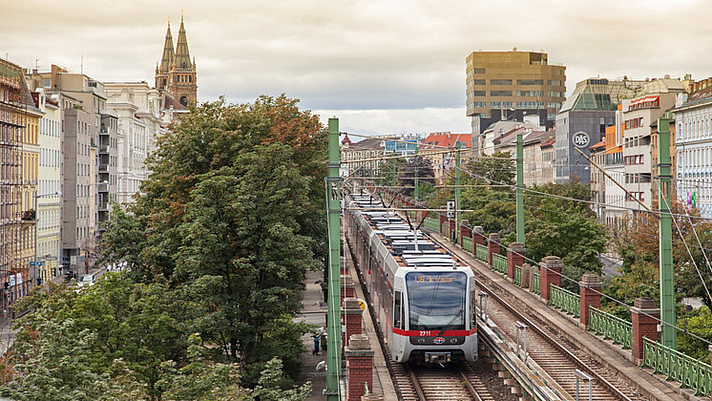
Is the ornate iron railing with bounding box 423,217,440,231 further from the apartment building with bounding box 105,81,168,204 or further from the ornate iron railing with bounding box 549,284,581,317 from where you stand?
the apartment building with bounding box 105,81,168,204

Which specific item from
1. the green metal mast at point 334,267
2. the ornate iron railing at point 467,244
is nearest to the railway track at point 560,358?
the green metal mast at point 334,267

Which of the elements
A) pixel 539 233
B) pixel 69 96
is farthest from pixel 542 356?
pixel 69 96

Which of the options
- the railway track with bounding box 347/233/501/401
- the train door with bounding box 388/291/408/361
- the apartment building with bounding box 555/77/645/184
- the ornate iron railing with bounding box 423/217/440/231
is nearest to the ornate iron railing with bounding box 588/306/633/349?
the railway track with bounding box 347/233/501/401

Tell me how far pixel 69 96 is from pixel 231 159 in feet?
238

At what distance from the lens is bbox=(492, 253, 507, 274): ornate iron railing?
4675 cm

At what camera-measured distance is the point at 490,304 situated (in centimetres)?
3944

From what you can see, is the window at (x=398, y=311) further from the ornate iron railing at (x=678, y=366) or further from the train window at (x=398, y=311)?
the ornate iron railing at (x=678, y=366)

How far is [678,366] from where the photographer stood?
23.6 metres

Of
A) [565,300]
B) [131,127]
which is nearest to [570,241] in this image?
[565,300]

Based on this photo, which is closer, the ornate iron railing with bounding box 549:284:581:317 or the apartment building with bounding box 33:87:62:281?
the ornate iron railing with bounding box 549:284:581:317

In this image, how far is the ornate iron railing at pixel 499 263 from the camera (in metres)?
46.8

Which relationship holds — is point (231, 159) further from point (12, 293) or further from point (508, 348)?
point (12, 293)

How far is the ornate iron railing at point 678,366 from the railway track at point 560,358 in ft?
3.11

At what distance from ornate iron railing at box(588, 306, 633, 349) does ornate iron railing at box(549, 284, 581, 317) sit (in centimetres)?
184
